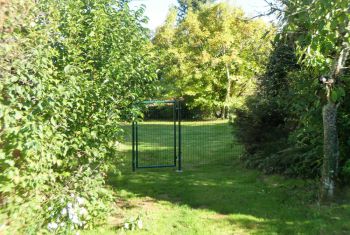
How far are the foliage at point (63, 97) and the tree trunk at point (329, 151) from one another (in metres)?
2.89

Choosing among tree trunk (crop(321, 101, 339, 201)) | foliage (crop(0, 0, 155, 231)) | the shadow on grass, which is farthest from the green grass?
foliage (crop(0, 0, 155, 231))

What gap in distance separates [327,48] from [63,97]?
278 centimetres

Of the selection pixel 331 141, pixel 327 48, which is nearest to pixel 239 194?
pixel 331 141

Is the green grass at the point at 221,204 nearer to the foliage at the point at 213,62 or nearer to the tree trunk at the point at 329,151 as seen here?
the tree trunk at the point at 329,151

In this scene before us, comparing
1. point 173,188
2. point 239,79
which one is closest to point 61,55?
point 173,188

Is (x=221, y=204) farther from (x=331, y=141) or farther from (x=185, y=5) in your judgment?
(x=185, y=5)

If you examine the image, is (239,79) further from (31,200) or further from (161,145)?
(31,200)

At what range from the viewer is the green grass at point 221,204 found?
6047 mm

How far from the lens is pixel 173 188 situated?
8.59m

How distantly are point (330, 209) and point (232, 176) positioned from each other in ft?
10.6

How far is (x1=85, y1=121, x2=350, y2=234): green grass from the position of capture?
605 cm

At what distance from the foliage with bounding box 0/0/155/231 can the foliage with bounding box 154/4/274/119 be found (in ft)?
64.2

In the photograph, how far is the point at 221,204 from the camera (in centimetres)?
727

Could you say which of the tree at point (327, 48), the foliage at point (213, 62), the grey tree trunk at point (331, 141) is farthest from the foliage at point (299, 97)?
the foliage at point (213, 62)
